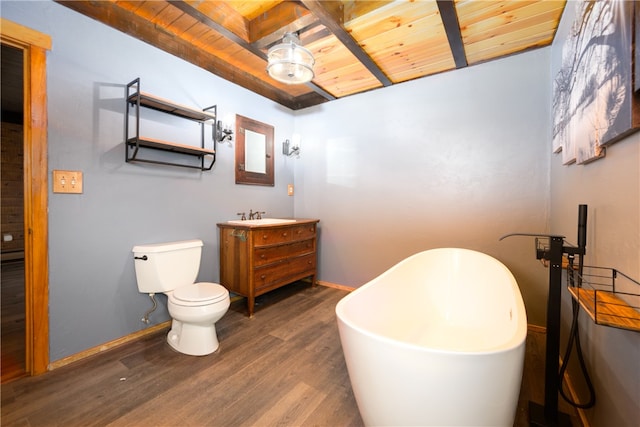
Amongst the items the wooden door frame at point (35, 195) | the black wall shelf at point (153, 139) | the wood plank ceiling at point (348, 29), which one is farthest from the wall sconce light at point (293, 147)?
the wooden door frame at point (35, 195)

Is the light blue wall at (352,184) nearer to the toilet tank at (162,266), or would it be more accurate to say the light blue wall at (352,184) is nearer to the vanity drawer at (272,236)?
the toilet tank at (162,266)

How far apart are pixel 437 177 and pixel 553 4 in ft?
4.53

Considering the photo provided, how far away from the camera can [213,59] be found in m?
2.43

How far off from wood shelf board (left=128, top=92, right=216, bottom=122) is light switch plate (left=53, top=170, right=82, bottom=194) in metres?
0.65

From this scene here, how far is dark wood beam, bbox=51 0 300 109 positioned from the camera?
1712mm

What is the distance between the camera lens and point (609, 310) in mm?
817

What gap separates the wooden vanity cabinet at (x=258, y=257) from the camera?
2316mm

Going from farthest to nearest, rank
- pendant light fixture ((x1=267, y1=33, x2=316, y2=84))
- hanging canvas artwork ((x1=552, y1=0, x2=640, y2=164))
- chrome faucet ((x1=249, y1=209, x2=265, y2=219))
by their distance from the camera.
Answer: chrome faucet ((x1=249, y1=209, x2=265, y2=219)) < pendant light fixture ((x1=267, y1=33, x2=316, y2=84)) < hanging canvas artwork ((x1=552, y1=0, x2=640, y2=164))

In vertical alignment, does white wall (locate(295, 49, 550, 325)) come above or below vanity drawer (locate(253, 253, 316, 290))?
above

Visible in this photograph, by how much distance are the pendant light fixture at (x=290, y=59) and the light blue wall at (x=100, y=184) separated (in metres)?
0.88

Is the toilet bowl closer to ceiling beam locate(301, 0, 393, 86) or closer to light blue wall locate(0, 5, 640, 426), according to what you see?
light blue wall locate(0, 5, 640, 426)

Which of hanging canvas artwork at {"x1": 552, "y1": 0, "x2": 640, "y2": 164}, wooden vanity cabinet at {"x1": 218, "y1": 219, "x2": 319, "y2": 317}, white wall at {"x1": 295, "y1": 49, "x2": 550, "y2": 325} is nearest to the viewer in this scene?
hanging canvas artwork at {"x1": 552, "y1": 0, "x2": 640, "y2": 164}

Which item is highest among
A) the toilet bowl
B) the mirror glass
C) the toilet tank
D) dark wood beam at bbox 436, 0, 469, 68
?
dark wood beam at bbox 436, 0, 469, 68

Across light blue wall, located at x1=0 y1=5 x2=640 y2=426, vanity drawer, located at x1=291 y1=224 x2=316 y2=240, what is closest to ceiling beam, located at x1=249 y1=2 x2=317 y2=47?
light blue wall, located at x1=0 y1=5 x2=640 y2=426
